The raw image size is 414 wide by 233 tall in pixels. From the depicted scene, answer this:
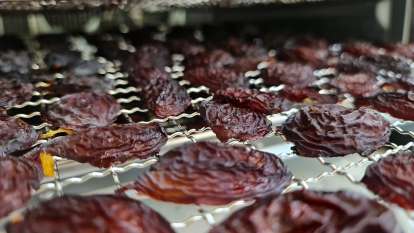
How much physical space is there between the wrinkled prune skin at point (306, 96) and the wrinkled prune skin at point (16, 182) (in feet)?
2.98

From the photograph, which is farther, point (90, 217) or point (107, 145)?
point (107, 145)

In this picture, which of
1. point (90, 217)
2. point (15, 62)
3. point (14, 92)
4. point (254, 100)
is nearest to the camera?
point (90, 217)

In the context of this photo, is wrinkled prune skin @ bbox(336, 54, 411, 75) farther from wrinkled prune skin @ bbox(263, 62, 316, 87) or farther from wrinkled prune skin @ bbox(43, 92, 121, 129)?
wrinkled prune skin @ bbox(43, 92, 121, 129)

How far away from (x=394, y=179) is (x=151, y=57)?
1.33 metres

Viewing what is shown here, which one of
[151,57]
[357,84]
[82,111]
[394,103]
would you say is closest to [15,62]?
[151,57]

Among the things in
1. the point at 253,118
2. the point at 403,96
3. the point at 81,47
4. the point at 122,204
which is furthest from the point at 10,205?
the point at 81,47

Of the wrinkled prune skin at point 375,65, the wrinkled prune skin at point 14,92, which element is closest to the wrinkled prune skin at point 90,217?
the wrinkled prune skin at point 14,92

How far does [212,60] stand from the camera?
7.23 ft

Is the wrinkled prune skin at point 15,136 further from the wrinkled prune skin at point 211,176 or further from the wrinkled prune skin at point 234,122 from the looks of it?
the wrinkled prune skin at point 234,122

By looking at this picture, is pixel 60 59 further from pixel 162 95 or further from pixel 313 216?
pixel 313 216

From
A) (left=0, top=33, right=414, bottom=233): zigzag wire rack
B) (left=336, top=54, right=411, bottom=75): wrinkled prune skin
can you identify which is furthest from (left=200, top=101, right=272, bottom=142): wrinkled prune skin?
(left=336, top=54, right=411, bottom=75): wrinkled prune skin

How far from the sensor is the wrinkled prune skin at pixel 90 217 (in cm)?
94

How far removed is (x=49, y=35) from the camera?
2828mm

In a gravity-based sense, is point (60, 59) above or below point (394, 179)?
above
